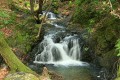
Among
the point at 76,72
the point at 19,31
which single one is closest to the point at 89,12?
the point at 19,31

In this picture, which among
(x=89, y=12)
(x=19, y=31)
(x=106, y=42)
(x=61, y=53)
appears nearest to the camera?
(x=106, y=42)

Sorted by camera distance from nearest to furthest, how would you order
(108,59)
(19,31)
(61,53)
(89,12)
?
(108,59)
(61,53)
(19,31)
(89,12)

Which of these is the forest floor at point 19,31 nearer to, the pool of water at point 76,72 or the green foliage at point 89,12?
the pool of water at point 76,72

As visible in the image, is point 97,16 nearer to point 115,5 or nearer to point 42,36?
point 115,5

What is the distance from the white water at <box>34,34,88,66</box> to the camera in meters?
14.0

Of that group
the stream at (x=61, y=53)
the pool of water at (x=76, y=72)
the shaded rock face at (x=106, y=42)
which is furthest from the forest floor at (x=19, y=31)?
the shaded rock face at (x=106, y=42)

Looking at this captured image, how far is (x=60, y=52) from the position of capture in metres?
14.3

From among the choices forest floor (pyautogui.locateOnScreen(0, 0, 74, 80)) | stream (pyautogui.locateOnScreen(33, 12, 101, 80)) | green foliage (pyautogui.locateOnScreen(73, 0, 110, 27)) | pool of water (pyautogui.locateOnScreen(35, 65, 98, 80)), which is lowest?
pool of water (pyautogui.locateOnScreen(35, 65, 98, 80))

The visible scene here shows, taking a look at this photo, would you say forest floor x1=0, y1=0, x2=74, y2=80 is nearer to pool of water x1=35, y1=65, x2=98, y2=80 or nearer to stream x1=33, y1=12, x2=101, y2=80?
stream x1=33, y1=12, x2=101, y2=80

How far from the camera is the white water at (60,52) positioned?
13961 millimetres

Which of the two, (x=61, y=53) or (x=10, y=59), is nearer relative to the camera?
(x=10, y=59)

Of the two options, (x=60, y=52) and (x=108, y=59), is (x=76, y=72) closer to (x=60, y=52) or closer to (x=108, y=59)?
(x=108, y=59)

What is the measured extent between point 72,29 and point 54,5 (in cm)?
790

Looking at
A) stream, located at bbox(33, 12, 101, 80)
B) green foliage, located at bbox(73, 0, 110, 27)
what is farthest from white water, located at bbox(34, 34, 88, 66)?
green foliage, located at bbox(73, 0, 110, 27)
